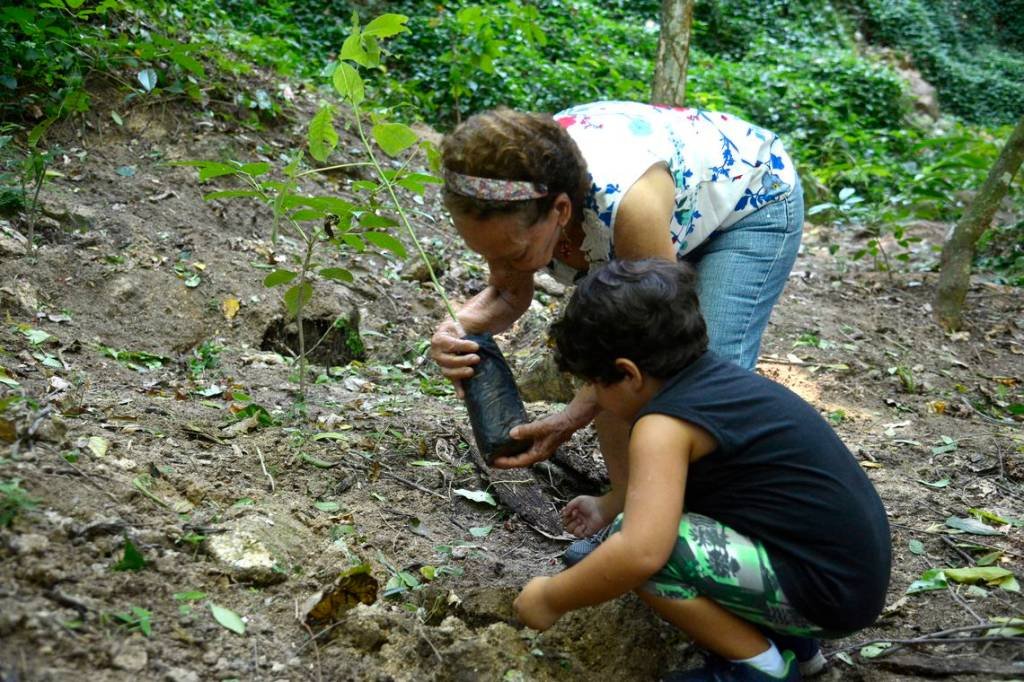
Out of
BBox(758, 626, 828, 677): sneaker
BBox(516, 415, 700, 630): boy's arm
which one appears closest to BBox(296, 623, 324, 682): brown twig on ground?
BBox(516, 415, 700, 630): boy's arm

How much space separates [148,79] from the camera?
4398 mm

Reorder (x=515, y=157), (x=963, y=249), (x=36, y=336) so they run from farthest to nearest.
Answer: (x=963, y=249), (x=36, y=336), (x=515, y=157)

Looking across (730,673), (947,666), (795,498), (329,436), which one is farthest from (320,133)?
(947,666)

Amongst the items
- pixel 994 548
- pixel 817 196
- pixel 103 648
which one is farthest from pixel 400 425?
pixel 817 196

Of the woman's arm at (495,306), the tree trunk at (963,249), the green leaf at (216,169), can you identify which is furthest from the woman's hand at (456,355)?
the tree trunk at (963,249)

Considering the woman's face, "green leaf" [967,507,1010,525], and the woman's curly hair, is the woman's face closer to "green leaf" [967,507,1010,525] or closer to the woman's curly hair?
the woman's curly hair

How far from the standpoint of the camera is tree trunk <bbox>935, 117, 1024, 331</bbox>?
535cm

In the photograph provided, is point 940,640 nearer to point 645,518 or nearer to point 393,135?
point 645,518

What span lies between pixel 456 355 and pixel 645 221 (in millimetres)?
639

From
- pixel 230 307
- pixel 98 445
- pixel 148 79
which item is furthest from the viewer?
pixel 148 79

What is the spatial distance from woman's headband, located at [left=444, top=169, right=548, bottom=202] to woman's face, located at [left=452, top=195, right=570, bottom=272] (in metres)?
0.05

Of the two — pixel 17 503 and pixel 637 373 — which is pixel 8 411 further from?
pixel 637 373

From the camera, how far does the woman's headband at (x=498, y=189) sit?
2.05 meters

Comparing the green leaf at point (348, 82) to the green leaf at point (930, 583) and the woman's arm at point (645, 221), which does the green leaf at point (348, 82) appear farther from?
the green leaf at point (930, 583)
